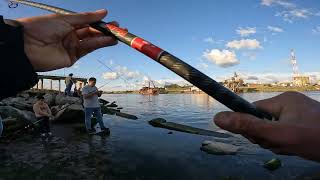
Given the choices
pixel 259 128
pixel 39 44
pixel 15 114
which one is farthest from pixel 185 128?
pixel 259 128

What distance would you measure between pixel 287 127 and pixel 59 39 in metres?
1.99

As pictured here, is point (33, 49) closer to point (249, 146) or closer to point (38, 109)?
point (249, 146)

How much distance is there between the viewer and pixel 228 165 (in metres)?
12.0

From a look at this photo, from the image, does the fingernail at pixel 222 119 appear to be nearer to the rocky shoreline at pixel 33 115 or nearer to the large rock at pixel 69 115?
the rocky shoreline at pixel 33 115

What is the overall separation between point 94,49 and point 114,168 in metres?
8.54

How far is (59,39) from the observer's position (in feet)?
9.43

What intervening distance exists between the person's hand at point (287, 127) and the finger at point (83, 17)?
1412 mm

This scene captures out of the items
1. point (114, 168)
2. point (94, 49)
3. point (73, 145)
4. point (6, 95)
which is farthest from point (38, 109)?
point (6, 95)

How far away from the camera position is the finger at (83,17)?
2785 millimetres

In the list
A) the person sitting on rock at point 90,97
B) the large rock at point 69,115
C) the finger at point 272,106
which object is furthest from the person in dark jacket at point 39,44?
the large rock at point 69,115

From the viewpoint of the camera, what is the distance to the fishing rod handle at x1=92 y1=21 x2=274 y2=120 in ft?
7.01

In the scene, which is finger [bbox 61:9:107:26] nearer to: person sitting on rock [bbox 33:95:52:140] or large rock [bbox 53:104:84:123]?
person sitting on rock [bbox 33:95:52:140]

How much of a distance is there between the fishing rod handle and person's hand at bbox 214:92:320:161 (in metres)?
0.08

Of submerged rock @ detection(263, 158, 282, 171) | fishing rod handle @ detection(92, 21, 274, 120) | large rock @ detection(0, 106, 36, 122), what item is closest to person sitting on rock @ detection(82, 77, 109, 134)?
large rock @ detection(0, 106, 36, 122)
